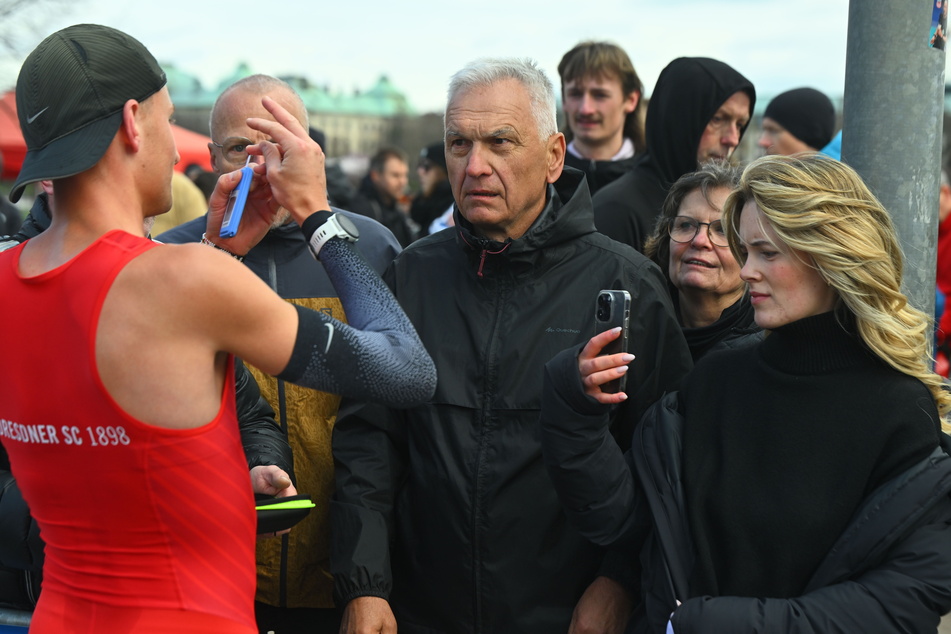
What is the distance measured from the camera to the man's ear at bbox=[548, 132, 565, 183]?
9.87 ft

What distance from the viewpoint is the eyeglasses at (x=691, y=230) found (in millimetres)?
2979

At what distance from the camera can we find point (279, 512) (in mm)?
2039

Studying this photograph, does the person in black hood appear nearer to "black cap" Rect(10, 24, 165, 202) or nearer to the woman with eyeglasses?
the woman with eyeglasses

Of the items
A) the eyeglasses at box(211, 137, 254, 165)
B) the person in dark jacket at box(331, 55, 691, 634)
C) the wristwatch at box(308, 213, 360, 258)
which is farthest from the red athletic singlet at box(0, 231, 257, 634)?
the eyeglasses at box(211, 137, 254, 165)

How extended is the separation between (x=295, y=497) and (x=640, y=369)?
1.04 meters

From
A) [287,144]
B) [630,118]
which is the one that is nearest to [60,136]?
[287,144]

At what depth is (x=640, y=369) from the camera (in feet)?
8.82

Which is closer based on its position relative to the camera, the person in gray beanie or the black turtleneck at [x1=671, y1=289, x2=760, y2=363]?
the black turtleneck at [x1=671, y1=289, x2=760, y2=363]

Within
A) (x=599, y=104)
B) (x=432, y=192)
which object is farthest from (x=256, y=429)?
(x=432, y=192)

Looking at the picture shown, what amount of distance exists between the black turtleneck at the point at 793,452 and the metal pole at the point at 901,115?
824 mm

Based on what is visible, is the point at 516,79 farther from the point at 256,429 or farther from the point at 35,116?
the point at 35,116

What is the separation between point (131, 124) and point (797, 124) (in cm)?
455

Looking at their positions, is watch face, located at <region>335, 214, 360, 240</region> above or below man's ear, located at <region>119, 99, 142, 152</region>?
below

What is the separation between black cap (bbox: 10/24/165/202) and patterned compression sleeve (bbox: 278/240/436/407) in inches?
17.9
